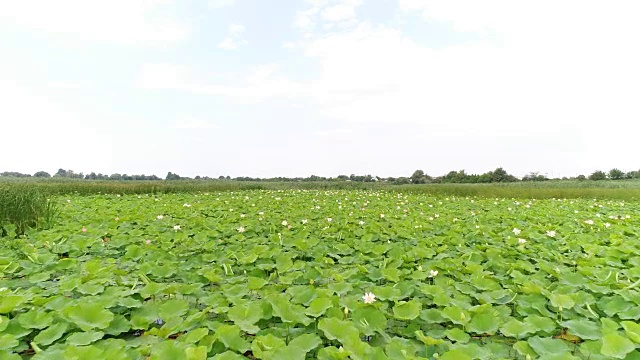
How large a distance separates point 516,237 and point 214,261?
3.42 metres

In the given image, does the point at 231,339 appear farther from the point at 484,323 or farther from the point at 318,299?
the point at 484,323

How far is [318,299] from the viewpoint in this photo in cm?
183

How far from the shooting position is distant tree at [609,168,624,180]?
44750mm

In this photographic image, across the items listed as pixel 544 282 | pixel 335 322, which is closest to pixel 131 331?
pixel 335 322

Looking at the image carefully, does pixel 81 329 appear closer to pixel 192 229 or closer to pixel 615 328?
pixel 615 328

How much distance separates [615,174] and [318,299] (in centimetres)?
5753

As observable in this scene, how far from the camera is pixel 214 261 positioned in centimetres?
319

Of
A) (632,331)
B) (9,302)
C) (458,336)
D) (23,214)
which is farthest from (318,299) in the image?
(23,214)

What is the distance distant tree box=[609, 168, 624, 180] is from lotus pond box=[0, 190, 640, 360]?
52677 millimetres

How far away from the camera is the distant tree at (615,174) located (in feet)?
147

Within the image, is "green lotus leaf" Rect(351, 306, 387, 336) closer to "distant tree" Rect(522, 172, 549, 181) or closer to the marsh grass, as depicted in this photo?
the marsh grass

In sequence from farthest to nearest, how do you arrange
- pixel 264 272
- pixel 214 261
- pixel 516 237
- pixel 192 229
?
pixel 192 229
pixel 516 237
pixel 214 261
pixel 264 272

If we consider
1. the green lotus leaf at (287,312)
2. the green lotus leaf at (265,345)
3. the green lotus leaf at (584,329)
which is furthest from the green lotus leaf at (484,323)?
the green lotus leaf at (265,345)

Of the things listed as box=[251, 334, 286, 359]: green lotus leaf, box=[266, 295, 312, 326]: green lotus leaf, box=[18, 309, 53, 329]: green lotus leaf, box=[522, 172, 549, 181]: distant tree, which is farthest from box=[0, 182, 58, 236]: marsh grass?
box=[522, 172, 549, 181]: distant tree
